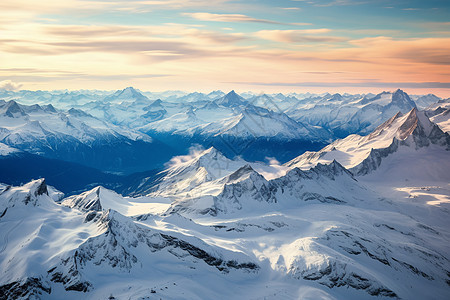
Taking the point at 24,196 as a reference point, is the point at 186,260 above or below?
below

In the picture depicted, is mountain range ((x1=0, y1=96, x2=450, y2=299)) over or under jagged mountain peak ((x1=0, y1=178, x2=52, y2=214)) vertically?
under

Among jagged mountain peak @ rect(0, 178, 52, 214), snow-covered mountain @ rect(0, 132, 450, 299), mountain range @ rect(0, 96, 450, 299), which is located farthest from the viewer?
jagged mountain peak @ rect(0, 178, 52, 214)

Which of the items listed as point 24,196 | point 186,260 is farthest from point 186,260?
point 24,196

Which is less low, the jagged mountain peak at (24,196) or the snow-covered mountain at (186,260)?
the jagged mountain peak at (24,196)

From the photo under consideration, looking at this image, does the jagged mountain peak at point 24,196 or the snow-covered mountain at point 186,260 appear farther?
the jagged mountain peak at point 24,196

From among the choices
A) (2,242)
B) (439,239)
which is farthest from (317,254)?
(2,242)

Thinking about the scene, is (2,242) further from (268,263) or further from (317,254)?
(317,254)

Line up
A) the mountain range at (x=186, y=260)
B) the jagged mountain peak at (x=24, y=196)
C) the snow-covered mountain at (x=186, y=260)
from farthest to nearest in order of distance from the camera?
the jagged mountain peak at (x=24, y=196) < the snow-covered mountain at (x=186, y=260) < the mountain range at (x=186, y=260)

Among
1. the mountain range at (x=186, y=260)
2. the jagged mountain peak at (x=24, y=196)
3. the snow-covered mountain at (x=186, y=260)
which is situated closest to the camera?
the mountain range at (x=186, y=260)

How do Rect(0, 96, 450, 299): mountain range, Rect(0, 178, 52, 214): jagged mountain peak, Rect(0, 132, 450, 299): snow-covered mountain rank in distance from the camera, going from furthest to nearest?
Rect(0, 178, 52, 214): jagged mountain peak
Rect(0, 132, 450, 299): snow-covered mountain
Rect(0, 96, 450, 299): mountain range

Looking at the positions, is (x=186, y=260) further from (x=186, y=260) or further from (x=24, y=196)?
(x=24, y=196)

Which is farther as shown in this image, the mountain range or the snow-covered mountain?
the snow-covered mountain
